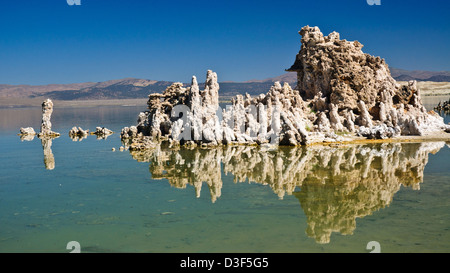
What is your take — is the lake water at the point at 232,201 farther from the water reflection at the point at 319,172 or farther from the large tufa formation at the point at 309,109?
the large tufa formation at the point at 309,109

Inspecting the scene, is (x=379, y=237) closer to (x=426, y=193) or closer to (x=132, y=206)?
(x=426, y=193)

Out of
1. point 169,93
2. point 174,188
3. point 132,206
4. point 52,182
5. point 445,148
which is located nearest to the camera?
point 132,206

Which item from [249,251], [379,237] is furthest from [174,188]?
[379,237]

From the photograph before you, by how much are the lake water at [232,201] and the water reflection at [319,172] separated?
0.05 meters

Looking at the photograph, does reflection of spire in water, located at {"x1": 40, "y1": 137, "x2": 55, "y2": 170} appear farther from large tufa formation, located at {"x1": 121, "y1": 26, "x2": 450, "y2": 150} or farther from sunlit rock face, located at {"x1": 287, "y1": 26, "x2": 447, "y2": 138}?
sunlit rock face, located at {"x1": 287, "y1": 26, "x2": 447, "y2": 138}

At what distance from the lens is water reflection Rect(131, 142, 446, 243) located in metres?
13.5

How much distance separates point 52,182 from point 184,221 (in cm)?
860

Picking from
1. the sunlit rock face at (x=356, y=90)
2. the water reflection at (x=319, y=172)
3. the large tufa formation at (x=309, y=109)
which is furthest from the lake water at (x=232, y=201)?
the sunlit rock face at (x=356, y=90)

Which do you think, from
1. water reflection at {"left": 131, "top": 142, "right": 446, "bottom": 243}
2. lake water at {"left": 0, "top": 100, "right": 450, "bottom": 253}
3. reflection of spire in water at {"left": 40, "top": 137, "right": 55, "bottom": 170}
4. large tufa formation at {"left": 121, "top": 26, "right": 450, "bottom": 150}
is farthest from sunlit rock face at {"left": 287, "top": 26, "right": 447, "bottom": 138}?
reflection of spire in water at {"left": 40, "top": 137, "right": 55, "bottom": 170}

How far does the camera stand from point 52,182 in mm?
18156

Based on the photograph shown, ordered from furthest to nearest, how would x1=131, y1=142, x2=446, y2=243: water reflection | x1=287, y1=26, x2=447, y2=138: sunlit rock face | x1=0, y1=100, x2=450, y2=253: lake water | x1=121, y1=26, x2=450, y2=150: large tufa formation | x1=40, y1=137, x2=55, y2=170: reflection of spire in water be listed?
1. x1=287, y1=26, x2=447, y2=138: sunlit rock face
2. x1=121, y1=26, x2=450, y2=150: large tufa formation
3. x1=40, y1=137, x2=55, y2=170: reflection of spire in water
4. x1=131, y1=142, x2=446, y2=243: water reflection
5. x1=0, y1=100, x2=450, y2=253: lake water

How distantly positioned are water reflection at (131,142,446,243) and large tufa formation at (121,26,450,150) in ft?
6.67

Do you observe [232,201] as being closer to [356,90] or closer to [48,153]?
[48,153]

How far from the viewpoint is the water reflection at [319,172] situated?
44.4ft
